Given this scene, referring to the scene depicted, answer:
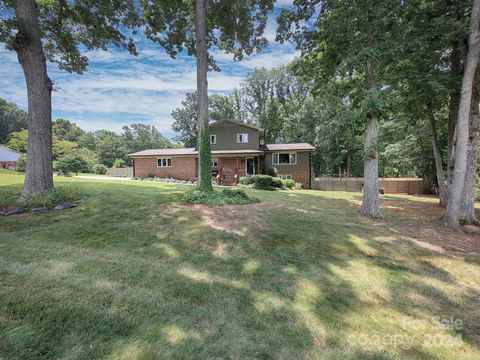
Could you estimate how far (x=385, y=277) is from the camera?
4.36 m

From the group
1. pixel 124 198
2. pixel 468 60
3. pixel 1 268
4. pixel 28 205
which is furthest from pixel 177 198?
pixel 468 60

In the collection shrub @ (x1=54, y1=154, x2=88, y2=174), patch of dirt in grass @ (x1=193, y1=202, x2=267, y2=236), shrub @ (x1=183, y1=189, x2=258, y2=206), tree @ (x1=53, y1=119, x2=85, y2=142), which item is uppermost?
tree @ (x1=53, y1=119, x2=85, y2=142)

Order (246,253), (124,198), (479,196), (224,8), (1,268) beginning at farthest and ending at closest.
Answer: (479,196) < (224,8) < (124,198) < (246,253) < (1,268)

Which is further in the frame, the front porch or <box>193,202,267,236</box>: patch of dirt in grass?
the front porch

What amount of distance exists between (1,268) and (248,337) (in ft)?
11.5

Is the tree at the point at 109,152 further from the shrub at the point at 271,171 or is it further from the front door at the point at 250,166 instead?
the shrub at the point at 271,171

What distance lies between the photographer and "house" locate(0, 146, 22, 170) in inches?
1334

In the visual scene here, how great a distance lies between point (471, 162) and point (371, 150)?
3959mm

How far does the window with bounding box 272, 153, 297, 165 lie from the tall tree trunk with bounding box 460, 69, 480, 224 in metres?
14.4

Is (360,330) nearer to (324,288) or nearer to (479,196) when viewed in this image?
(324,288)

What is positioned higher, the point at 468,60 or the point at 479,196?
the point at 468,60

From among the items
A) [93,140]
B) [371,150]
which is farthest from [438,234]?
[93,140]

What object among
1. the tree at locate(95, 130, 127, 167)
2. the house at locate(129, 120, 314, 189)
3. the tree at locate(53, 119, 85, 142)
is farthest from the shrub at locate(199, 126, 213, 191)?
the tree at locate(53, 119, 85, 142)

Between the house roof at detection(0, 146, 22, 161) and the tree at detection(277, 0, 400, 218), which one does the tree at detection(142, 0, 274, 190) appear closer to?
the tree at detection(277, 0, 400, 218)
